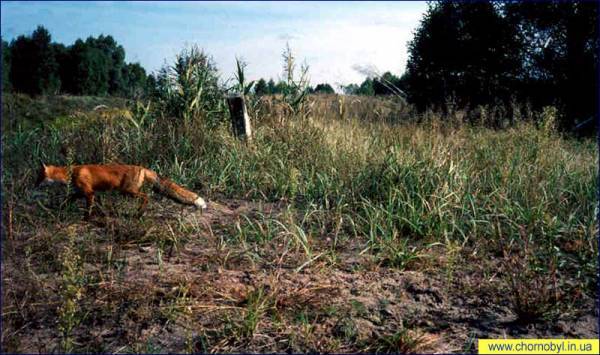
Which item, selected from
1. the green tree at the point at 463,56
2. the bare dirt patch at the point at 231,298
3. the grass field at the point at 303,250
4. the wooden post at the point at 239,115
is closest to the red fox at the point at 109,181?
the grass field at the point at 303,250

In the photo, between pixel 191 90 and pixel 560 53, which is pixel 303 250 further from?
pixel 560 53

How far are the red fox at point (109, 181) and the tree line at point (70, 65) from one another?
84.7ft

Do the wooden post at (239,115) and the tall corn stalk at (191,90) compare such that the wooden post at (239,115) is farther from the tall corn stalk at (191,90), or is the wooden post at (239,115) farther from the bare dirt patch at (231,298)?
the bare dirt patch at (231,298)

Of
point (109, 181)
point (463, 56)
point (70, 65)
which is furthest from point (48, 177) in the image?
point (70, 65)

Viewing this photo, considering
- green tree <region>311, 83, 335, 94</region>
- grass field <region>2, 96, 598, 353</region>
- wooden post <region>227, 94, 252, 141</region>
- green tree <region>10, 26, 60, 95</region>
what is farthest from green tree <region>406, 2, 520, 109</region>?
green tree <region>10, 26, 60, 95</region>

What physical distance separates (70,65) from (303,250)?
45566 mm

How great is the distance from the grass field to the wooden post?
38 cm

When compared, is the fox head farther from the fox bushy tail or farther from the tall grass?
the fox bushy tail

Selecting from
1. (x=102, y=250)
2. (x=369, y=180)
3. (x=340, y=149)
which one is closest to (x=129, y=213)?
(x=102, y=250)

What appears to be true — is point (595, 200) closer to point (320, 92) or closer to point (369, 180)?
point (369, 180)

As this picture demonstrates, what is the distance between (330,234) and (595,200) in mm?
2463

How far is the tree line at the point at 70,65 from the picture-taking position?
1211 inches

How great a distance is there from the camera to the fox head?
3920mm

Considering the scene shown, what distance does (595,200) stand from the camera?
4672 mm
